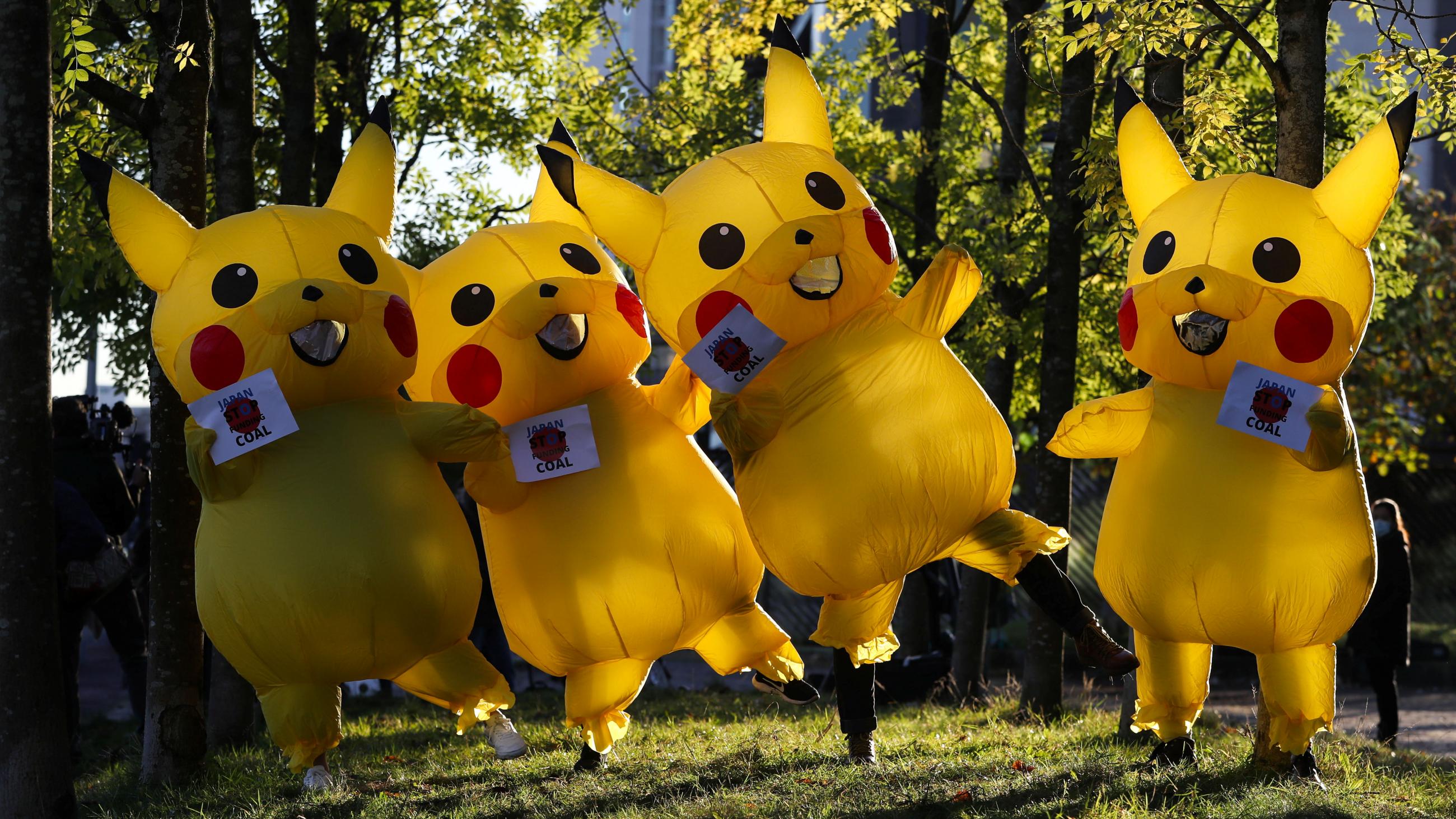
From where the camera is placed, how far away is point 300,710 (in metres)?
4.95

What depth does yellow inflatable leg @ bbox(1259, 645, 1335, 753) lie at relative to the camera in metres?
5.14

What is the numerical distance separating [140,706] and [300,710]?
3.85 meters

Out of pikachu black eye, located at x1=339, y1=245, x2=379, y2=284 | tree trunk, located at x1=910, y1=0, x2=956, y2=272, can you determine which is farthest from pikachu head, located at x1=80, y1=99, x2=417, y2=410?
tree trunk, located at x1=910, y1=0, x2=956, y2=272

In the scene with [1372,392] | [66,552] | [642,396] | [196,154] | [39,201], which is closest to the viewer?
[39,201]

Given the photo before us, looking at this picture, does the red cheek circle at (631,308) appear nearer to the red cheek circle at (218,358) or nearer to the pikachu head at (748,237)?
the pikachu head at (748,237)

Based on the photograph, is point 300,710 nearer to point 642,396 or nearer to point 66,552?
point 642,396

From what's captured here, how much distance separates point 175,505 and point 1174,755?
16.3ft

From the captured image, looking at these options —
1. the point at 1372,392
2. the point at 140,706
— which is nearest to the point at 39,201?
the point at 140,706

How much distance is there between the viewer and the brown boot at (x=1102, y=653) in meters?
5.30

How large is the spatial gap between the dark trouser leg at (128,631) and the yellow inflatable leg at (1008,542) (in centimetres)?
520

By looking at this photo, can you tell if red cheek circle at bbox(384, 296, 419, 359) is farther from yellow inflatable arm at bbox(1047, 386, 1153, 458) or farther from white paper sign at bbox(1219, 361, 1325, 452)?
white paper sign at bbox(1219, 361, 1325, 452)

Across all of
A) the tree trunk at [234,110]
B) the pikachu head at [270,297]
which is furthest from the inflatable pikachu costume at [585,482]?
the tree trunk at [234,110]

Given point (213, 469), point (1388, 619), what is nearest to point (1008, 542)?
point (213, 469)

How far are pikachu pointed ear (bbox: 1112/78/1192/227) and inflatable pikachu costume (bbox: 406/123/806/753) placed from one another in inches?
82.1
